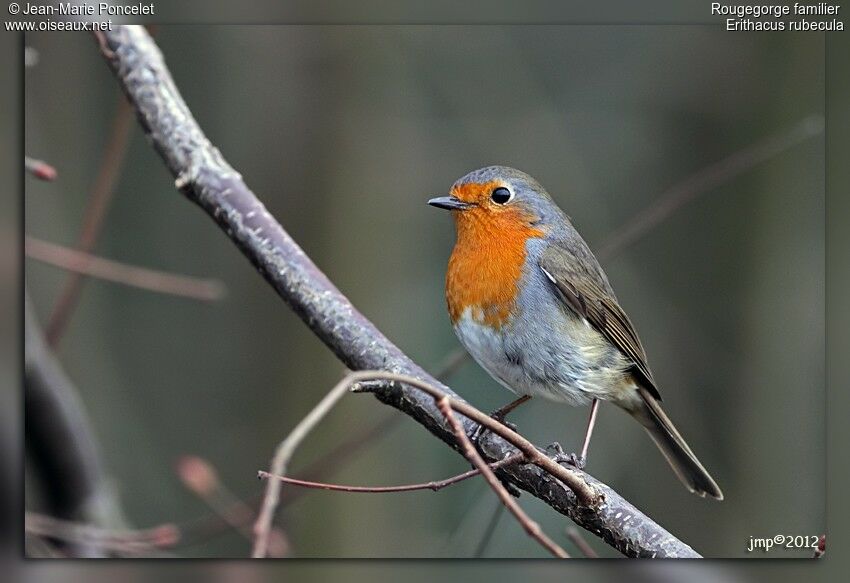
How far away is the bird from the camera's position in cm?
218

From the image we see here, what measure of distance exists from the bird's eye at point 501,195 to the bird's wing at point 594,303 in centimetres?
16

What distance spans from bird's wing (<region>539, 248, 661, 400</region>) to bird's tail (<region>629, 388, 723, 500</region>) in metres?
0.05

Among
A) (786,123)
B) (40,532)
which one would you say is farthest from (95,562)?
(786,123)

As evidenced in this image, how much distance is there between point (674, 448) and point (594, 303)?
0.46m

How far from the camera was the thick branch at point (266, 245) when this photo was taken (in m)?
1.96

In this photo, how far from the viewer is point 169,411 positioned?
128 inches

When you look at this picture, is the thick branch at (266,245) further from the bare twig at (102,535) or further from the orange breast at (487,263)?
the bare twig at (102,535)

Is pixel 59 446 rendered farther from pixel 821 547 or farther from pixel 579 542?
pixel 821 547

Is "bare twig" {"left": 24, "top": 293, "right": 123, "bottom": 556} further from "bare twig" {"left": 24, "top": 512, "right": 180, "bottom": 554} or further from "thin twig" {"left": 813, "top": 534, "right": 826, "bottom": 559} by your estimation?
"thin twig" {"left": 813, "top": 534, "right": 826, "bottom": 559}

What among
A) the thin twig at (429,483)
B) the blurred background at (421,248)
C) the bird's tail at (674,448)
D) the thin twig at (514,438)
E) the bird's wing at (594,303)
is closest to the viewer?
the thin twig at (514,438)

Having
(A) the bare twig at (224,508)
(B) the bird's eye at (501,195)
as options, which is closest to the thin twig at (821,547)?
(B) the bird's eye at (501,195)

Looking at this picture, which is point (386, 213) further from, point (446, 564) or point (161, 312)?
point (446, 564)

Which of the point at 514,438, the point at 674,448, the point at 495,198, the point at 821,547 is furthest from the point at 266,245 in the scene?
the point at 821,547

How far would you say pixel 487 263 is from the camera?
7.35ft
